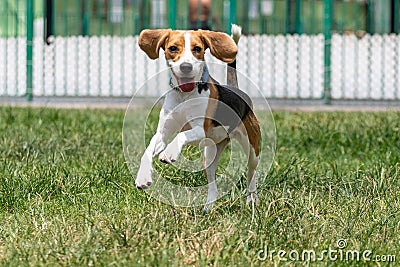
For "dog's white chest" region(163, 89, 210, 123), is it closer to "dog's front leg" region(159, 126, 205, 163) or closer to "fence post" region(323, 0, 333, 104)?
"dog's front leg" region(159, 126, 205, 163)

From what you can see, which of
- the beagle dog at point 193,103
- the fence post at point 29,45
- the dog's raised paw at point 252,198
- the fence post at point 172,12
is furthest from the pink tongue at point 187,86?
the fence post at point 29,45

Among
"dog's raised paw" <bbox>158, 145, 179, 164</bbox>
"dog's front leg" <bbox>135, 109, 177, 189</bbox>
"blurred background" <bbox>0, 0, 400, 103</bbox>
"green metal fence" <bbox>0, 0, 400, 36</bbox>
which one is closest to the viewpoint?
"dog's raised paw" <bbox>158, 145, 179, 164</bbox>

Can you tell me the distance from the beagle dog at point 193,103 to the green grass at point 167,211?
0.30 m

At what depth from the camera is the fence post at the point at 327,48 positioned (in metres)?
12.7

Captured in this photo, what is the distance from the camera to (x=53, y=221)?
429 centimetres

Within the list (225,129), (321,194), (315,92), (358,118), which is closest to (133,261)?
(225,129)

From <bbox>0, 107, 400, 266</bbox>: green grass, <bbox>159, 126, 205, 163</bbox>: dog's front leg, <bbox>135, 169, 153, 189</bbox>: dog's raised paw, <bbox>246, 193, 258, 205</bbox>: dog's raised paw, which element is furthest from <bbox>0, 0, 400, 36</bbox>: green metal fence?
<bbox>135, 169, 153, 189</bbox>: dog's raised paw

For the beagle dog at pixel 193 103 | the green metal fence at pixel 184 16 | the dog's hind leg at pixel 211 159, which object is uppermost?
the green metal fence at pixel 184 16

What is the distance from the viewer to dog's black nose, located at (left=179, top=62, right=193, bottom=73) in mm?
4234

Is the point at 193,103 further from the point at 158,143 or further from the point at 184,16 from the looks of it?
the point at 184,16

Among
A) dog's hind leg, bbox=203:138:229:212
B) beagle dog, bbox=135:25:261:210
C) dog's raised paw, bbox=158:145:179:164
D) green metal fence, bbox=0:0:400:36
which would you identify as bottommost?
dog's hind leg, bbox=203:138:229:212

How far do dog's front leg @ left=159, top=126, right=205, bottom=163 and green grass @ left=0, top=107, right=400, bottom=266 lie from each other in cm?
28

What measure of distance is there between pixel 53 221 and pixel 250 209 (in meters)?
0.95

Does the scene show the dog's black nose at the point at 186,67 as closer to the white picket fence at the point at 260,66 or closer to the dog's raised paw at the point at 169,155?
the dog's raised paw at the point at 169,155
